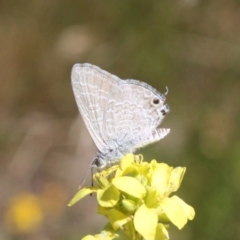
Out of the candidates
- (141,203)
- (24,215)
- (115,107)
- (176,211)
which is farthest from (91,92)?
(24,215)

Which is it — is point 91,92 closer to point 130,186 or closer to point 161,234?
point 130,186

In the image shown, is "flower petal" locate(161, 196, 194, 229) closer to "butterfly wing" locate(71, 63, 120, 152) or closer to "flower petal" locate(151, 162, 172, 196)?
"flower petal" locate(151, 162, 172, 196)

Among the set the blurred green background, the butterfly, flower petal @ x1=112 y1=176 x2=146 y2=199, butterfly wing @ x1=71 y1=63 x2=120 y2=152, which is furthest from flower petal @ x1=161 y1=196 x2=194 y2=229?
the blurred green background

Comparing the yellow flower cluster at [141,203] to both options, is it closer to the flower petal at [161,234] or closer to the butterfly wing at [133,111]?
the flower petal at [161,234]

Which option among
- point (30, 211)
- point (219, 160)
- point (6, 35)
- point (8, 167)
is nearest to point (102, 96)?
point (219, 160)

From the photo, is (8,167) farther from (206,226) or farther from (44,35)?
(206,226)
